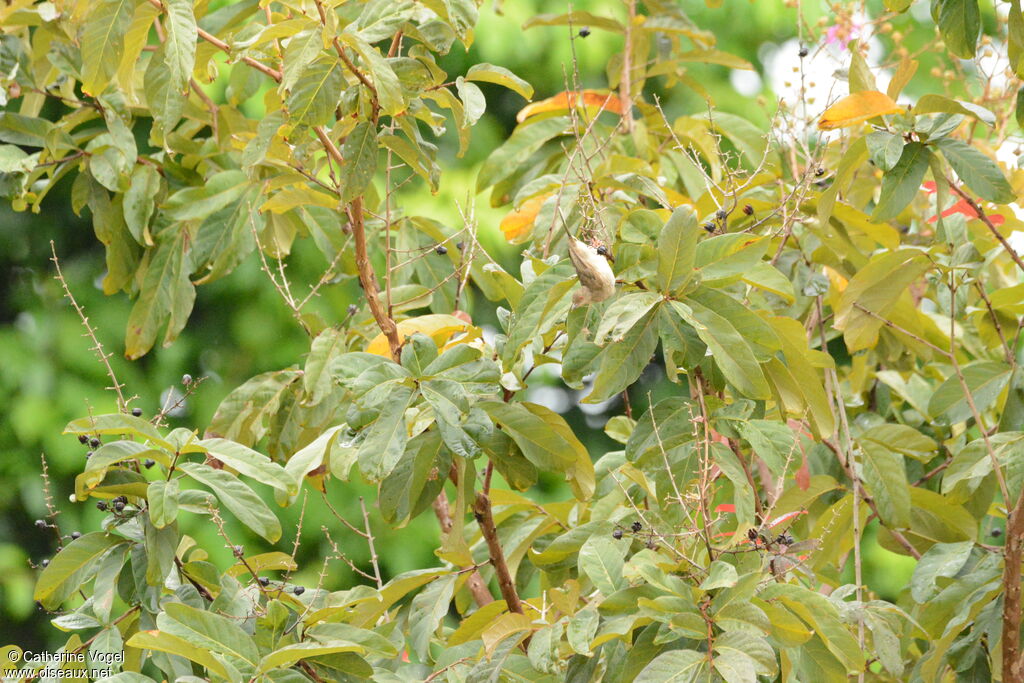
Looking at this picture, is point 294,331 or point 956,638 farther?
point 294,331

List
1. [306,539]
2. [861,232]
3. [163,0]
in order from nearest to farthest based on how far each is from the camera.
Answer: [163,0], [861,232], [306,539]

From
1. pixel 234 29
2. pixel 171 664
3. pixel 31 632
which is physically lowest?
pixel 31 632

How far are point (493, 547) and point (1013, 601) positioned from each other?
49 cm

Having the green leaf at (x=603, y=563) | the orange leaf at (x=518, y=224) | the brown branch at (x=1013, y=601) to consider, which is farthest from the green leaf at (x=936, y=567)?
the orange leaf at (x=518, y=224)

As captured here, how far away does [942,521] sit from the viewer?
1.29m

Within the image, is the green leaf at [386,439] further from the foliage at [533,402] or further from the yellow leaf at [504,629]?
the yellow leaf at [504,629]

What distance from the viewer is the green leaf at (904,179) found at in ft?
3.51

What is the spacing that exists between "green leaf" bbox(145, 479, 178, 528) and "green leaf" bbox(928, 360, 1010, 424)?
0.86 metres

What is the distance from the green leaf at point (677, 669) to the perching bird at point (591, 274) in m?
0.29

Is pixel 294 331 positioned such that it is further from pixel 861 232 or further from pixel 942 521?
pixel 942 521

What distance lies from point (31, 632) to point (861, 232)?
167 centimetres

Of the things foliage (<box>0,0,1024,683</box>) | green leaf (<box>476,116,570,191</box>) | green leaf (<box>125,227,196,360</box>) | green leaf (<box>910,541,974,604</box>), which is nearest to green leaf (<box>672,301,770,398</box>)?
foliage (<box>0,0,1024,683</box>)

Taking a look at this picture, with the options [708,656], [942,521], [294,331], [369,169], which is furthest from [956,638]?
[294,331]

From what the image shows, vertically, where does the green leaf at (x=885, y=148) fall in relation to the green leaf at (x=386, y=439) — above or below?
above
